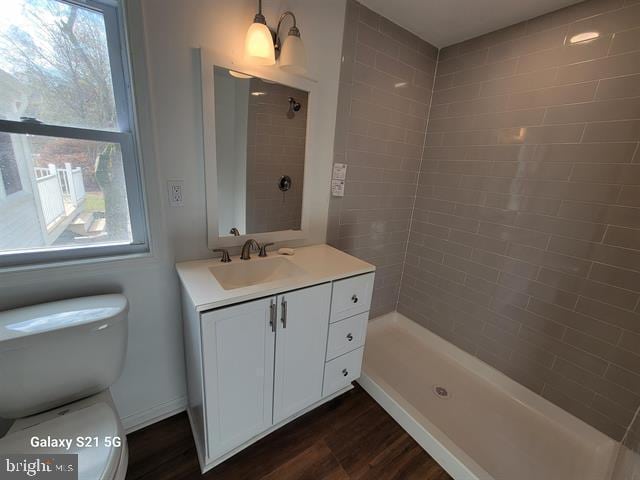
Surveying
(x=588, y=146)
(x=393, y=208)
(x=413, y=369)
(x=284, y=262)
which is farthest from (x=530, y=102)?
(x=413, y=369)

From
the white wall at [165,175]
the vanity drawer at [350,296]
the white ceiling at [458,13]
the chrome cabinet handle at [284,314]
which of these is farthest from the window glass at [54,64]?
the white ceiling at [458,13]

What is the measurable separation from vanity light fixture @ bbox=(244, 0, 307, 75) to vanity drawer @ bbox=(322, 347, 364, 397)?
61.9 inches

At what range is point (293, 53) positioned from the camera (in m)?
1.23

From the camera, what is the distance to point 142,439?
1353 millimetres

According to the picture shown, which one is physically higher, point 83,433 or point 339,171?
point 339,171

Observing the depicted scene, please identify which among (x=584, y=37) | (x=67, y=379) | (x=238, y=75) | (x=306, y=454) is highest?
(x=584, y=37)

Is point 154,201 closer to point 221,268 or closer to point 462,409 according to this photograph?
point 221,268

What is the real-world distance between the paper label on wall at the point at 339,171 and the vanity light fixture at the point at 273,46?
0.57 meters

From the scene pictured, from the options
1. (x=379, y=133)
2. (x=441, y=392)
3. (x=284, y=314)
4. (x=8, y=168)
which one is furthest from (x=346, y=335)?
(x=8, y=168)

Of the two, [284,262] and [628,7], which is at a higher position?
[628,7]

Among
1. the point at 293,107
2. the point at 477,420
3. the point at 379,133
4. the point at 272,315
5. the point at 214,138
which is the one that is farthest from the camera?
the point at 379,133

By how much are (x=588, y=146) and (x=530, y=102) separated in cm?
41

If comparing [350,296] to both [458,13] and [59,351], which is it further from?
[458,13]

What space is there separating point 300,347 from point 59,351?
3.02 ft
